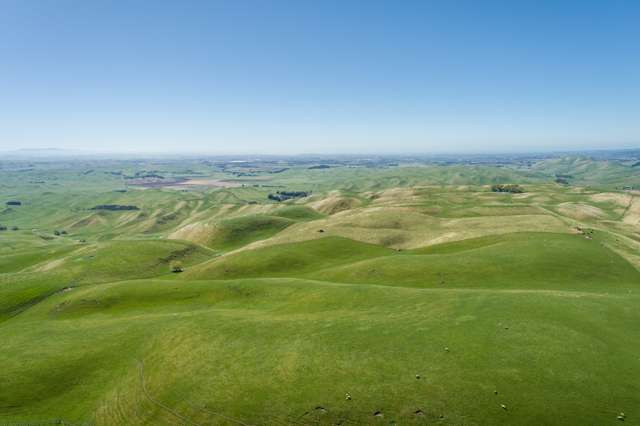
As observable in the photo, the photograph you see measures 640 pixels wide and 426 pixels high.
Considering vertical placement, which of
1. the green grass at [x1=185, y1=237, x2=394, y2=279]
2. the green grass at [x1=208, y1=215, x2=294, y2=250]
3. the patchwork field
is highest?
the patchwork field

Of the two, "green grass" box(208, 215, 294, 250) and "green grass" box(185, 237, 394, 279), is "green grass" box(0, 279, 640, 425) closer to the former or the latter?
"green grass" box(185, 237, 394, 279)

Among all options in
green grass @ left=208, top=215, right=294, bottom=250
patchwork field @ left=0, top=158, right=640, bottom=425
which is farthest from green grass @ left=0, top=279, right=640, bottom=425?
green grass @ left=208, top=215, right=294, bottom=250

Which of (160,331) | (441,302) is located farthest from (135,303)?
(441,302)

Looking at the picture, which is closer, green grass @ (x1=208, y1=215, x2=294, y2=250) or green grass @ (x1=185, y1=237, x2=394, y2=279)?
green grass @ (x1=185, y1=237, x2=394, y2=279)

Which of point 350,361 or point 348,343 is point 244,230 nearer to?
point 348,343

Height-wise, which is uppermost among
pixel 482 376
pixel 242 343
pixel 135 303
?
pixel 482 376

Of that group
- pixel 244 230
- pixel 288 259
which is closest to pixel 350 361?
pixel 288 259

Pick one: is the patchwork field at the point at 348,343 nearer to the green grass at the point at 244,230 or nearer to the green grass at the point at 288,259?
the green grass at the point at 288,259

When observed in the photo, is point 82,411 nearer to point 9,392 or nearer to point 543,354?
point 9,392

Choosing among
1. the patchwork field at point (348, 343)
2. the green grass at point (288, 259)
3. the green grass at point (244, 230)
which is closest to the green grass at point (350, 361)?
the patchwork field at point (348, 343)

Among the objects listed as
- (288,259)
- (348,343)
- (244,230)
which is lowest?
(244,230)

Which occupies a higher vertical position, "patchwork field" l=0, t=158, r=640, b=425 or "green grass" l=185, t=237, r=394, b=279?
"patchwork field" l=0, t=158, r=640, b=425
